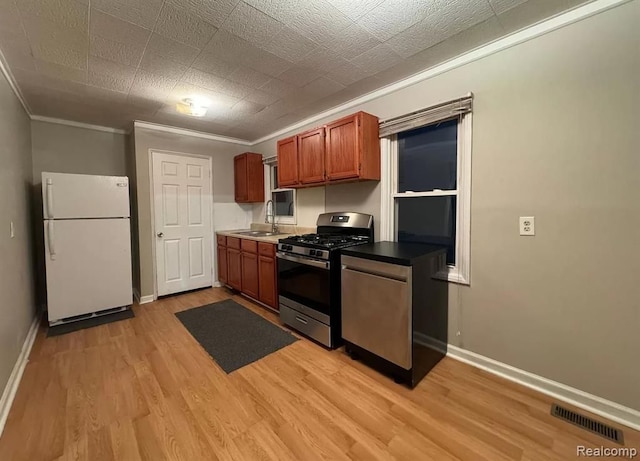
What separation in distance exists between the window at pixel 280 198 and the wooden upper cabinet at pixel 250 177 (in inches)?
4.6

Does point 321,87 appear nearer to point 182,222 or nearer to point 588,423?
point 182,222

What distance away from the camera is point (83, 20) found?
167 centimetres

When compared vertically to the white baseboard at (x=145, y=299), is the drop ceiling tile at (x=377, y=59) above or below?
above

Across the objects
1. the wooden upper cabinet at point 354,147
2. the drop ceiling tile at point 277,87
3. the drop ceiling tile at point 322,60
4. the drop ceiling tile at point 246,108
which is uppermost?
the drop ceiling tile at point 246,108

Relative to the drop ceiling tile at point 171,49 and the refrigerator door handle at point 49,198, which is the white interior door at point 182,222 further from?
the drop ceiling tile at point 171,49

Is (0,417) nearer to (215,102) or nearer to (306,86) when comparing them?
(215,102)

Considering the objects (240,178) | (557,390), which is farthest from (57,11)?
(557,390)

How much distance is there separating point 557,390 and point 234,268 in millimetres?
3588

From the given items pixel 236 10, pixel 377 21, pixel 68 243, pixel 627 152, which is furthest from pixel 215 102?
pixel 627 152

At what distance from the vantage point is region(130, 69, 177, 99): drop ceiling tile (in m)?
2.37

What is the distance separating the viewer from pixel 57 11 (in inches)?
62.2

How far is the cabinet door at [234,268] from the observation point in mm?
3797

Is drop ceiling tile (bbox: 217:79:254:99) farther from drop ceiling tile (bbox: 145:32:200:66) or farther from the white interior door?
the white interior door

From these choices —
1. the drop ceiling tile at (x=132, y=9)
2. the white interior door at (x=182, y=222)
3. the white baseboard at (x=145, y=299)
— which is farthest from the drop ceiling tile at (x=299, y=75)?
the white baseboard at (x=145, y=299)
